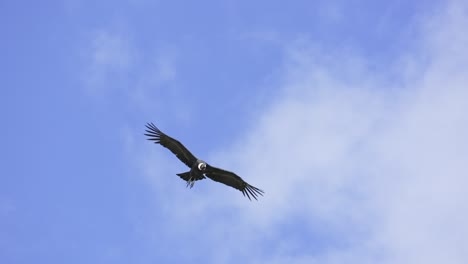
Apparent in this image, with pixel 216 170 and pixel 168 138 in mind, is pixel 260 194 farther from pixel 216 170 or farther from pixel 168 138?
pixel 168 138

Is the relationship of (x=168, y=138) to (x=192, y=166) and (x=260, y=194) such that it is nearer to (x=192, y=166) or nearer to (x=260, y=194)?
(x=192, y=166)

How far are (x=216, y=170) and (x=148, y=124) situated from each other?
187 inches

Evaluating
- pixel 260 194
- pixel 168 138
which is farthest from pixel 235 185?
pixel 168 138

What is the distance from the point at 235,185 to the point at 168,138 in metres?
5.14

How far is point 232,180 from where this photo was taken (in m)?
49.9

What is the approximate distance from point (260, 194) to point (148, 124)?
7617 millimetres

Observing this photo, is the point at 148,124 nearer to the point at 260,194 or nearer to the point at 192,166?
the point at 192,166

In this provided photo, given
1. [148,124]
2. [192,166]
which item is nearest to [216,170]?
[192,166]

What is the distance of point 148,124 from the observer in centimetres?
4778

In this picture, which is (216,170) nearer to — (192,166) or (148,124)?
(192,166)

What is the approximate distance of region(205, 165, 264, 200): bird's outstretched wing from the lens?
49406mm

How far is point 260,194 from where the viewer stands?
4959cm

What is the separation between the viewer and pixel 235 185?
50125mm

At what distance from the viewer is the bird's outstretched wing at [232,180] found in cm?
4941
